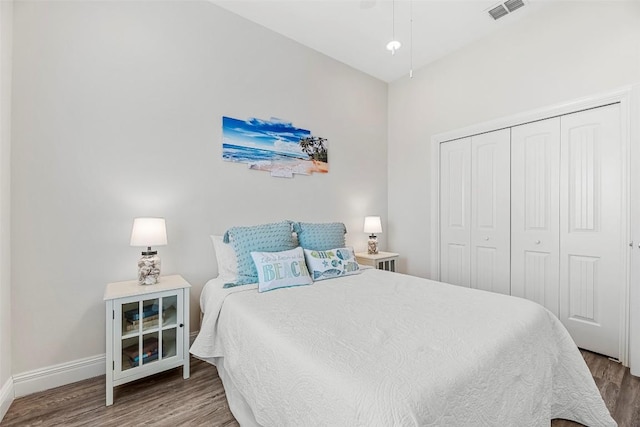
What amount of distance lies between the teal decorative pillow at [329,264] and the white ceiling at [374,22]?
2160mm

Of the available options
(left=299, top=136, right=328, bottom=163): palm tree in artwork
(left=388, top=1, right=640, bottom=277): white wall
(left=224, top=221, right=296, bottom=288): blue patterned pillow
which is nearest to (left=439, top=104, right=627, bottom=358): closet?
(left=388, top=1, right=640, bottom=277): white wall

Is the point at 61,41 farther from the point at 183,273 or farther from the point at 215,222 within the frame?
the point at 183,273

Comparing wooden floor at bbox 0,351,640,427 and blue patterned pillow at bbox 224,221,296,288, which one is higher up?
blue patterned pillow at bbox 224,221,296,288

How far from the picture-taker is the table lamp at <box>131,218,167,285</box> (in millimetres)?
1930

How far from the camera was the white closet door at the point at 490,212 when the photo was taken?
2855mm

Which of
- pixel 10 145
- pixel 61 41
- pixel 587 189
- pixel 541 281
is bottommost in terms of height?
pixel 541 281

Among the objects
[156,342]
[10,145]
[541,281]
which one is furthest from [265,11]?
[541,281]

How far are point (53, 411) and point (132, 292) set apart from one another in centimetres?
76

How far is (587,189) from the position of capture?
2.37 meters

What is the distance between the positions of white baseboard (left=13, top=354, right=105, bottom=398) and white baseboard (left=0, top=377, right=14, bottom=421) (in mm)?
47

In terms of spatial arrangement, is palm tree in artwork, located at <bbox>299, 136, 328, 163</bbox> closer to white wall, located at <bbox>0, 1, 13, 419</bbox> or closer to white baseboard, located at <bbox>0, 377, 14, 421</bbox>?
white wall, located at <bbox>0, 1, 13, 419</bbox>

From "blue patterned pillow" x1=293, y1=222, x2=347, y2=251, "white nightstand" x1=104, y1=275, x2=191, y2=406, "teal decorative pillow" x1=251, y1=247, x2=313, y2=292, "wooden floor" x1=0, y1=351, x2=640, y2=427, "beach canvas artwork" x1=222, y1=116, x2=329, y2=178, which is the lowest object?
"wooden floor" x1=0, y1=351, x2=640, y2=427

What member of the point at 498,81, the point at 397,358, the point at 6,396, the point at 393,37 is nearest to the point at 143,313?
the point at 6,396

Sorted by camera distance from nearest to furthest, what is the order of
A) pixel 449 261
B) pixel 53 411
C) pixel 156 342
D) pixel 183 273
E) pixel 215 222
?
pixel 53 411, pixel 156 342, pixel 183 273, pixel 215 222, pixel 449 261
